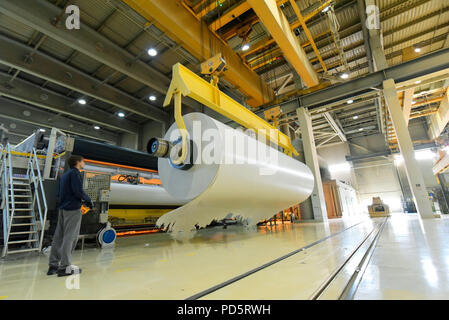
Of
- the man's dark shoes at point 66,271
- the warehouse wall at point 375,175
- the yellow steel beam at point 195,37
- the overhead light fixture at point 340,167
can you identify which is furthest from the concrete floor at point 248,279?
the warehouse wall at point 375,175

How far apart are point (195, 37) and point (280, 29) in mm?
1768

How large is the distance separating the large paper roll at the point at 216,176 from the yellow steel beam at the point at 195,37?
249 centimetres

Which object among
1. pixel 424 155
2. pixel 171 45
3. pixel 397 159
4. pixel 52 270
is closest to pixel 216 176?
pixel 52 270

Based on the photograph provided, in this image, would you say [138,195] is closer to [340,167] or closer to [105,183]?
[105,183]

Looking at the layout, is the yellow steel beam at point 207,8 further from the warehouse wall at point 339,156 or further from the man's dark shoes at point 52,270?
the warehouse wall at point 339,156

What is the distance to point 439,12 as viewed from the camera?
6.87 m

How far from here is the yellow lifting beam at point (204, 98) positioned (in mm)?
2727

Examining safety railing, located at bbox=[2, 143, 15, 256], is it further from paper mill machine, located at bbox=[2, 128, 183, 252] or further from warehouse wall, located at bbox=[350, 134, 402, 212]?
warehouse wall, located at bbox=[350, 134, 402, 212]

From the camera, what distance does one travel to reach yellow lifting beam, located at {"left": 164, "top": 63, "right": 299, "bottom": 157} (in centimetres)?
273

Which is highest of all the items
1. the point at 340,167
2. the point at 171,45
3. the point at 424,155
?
the point at 171,45

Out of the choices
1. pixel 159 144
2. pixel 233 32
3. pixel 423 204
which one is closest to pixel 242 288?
pixel 159 144

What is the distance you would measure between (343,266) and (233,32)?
5968 millimetres

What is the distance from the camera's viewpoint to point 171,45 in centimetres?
631
